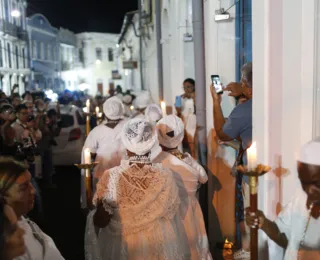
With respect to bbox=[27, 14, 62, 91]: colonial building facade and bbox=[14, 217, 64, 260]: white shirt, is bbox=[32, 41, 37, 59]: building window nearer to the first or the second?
bbox=[27, 14, 62, 91]: colonial building facade

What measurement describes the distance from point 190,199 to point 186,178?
20 cm

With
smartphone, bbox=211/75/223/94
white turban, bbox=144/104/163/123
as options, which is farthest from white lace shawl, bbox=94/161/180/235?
white turban, bbox=144/104/163/123

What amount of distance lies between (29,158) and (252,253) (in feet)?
18.3

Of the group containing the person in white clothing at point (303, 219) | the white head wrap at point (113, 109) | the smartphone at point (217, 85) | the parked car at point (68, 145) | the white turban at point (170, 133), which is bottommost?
the parked car at point (68, 145)

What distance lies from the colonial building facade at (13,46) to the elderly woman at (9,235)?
36.9m

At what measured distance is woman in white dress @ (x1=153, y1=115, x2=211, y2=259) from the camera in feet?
14.9

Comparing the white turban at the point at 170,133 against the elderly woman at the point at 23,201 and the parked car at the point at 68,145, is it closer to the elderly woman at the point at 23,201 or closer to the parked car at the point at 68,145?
the elderly woman at the point at 23,201

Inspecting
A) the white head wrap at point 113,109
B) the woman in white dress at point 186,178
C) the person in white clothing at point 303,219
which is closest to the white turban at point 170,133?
the woman in white dress at point 186,178

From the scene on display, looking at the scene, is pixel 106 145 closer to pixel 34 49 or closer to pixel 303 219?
pixel 303 219

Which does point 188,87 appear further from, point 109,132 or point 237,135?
point 237,135

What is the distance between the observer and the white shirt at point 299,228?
9.02 feet

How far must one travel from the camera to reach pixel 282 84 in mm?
3730

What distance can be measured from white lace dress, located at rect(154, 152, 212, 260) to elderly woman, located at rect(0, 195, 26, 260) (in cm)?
218

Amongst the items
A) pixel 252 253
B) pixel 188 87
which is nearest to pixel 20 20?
pixel 188 87
